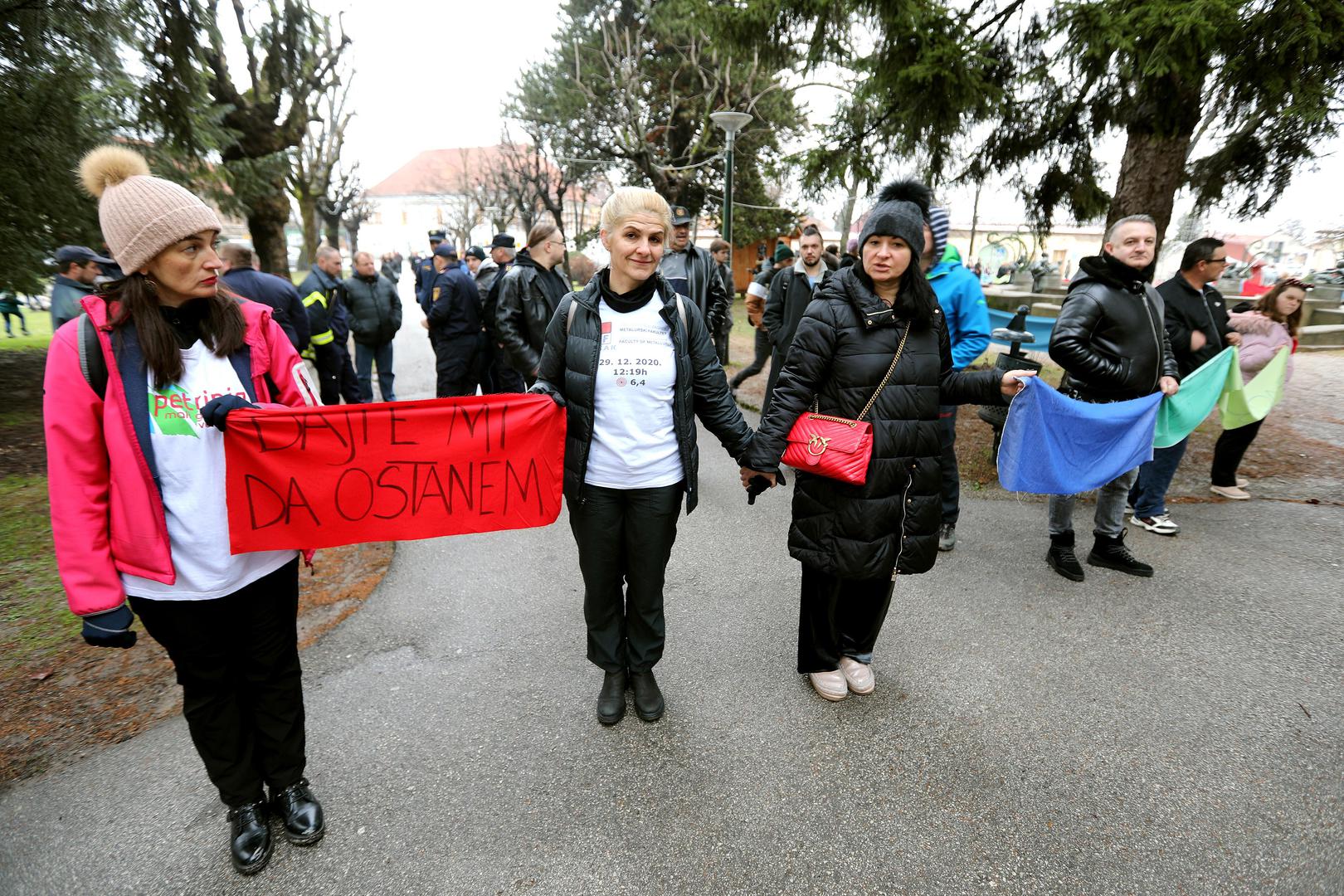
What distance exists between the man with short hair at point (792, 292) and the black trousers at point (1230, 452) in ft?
11.9

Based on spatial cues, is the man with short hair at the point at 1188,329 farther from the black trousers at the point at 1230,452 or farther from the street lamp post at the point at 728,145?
the street lamp post at the point at 728,145

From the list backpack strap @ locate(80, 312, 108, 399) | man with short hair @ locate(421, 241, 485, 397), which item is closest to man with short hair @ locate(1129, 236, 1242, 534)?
backpack strap @ locate(80, 312, 108, 399)

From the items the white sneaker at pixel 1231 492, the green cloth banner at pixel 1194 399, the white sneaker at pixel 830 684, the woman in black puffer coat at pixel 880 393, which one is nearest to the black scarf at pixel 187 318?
the woman in black puffer coat at pixel 880 393

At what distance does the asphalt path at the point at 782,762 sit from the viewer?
2207 millimetres

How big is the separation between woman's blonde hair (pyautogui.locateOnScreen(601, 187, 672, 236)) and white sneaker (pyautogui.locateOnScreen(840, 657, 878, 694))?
2091mm

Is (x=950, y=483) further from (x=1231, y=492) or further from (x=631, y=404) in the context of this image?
(x=1231, y=492)

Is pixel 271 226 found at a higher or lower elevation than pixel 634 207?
higher

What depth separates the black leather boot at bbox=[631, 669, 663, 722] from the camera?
291 cm

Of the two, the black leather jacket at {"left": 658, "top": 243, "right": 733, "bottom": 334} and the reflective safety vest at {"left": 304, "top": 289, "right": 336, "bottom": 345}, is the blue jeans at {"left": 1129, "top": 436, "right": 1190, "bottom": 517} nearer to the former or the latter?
the black leather jacket at {"left": 658, "top": 243, "right": 733, "bottom": 334}

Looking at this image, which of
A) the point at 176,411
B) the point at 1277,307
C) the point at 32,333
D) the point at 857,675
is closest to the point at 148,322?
the point at 176,411

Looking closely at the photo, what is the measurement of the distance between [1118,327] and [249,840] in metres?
4.64

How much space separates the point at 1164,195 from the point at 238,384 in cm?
823

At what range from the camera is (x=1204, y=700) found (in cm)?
305

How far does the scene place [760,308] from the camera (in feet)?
24.8
